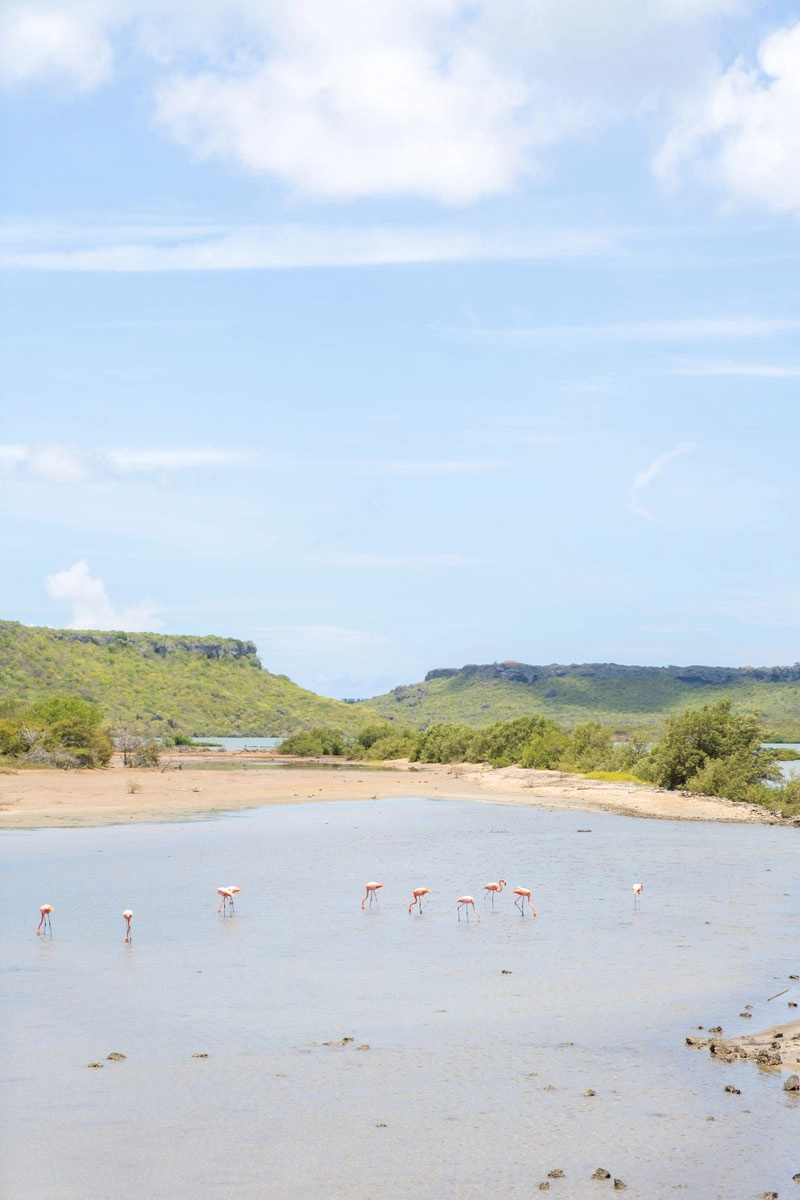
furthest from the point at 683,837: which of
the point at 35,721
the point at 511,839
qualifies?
the point at 35,721

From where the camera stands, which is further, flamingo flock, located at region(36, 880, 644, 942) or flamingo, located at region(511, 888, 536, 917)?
flamingo, located at region(511, 888, 536, 917)

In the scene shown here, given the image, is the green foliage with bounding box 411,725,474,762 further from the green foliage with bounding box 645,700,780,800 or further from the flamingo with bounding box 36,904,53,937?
the flamingo with bounding box 36,904,53,937

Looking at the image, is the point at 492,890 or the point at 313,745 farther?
the point at 313,745

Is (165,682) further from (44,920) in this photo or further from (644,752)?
(44,920)

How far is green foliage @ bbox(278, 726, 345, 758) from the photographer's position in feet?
302

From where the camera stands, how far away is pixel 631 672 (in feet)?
585

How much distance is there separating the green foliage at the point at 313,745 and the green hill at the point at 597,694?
50.8 m

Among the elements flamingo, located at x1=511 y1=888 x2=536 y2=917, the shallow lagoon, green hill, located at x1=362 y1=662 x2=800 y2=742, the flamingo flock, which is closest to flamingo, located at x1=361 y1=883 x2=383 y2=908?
the flamingo flock

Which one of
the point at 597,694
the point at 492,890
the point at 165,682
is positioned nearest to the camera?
the point at 492,890

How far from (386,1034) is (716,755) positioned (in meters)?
A: 37.5

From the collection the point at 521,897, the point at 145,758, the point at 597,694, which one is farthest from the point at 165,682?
the point at 521,897

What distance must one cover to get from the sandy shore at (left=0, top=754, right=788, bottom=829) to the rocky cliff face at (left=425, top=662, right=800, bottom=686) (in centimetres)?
10691

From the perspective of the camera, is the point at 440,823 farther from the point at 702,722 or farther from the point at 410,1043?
the point at 410,1043

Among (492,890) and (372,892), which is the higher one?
(492,890)
